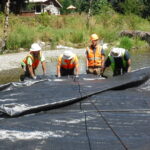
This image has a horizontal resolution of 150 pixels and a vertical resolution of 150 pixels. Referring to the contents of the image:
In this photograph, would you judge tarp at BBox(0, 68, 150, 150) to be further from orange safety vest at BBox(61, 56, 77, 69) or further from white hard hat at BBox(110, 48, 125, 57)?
orange safety vest at BBox(61, 56, 77, 69)

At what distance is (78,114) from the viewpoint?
468 centimetres

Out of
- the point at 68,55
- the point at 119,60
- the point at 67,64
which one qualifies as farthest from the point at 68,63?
the point at 119,60

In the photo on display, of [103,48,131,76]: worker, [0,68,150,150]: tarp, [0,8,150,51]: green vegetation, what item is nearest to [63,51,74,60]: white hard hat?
[103,48,131,76]: worker

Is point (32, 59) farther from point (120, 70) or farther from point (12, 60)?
point (12, 60)

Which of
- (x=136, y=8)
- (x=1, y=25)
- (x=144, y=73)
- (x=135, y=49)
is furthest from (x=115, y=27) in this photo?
(x=144, y=73)

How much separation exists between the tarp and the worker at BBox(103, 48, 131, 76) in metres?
0.85

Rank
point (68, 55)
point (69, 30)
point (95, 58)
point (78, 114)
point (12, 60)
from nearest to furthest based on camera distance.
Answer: point (78, 114) → point (68, 55) → point (95, 58) → point (12, 60) → point (69, 30)

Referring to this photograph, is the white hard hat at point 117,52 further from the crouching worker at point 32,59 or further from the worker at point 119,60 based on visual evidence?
the crouching worker at point 32,59

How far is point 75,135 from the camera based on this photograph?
392cm

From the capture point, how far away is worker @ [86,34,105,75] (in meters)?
8.28

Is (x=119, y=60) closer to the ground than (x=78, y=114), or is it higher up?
higher up

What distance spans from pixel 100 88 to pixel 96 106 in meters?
0.82

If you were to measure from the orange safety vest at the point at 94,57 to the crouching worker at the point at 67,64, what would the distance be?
1.36ft

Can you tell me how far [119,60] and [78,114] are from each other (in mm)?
3464
